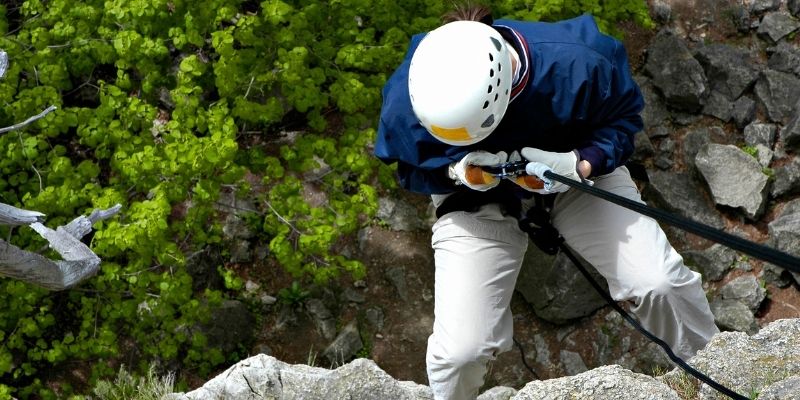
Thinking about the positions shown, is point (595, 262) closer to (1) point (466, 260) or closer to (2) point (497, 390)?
(1) point (466, 260)

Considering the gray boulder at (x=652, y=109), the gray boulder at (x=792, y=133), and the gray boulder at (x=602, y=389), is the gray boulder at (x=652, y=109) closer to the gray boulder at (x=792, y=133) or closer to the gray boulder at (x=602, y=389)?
the gray boulder at (x=792, y=133)

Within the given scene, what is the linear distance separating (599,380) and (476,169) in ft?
3.68

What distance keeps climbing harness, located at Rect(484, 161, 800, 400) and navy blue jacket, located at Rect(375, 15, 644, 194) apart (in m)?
0.27

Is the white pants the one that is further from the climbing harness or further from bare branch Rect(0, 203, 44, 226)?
bare branch Rect(0, 203, 44, 226)

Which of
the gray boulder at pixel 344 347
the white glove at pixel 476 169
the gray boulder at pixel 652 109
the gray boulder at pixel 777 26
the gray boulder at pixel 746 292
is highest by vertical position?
the white glove at pixel 476 169

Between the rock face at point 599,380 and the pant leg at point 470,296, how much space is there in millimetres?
368

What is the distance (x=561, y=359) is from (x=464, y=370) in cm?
268

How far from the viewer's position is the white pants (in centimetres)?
455

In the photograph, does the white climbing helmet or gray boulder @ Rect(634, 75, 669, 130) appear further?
gray boulder @ Rect(634, 75, 669, 130)

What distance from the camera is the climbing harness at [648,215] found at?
7.52ft

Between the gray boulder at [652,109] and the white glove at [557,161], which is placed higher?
the white glove at [557,161]

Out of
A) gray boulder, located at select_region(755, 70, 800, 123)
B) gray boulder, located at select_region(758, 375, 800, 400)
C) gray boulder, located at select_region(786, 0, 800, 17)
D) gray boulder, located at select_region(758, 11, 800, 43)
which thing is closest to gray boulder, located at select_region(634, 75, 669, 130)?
gray boulder, located at select_region(755, 70, 800, 123)

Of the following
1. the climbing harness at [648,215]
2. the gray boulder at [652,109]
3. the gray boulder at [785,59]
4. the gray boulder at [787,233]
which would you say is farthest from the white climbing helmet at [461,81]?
the gray boulder at [785,59]

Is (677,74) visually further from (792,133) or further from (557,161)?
(557,161)
